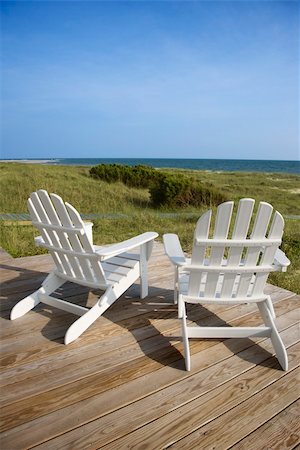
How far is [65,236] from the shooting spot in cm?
197

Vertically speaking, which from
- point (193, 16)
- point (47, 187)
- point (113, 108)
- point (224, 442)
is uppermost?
point (113, 108)

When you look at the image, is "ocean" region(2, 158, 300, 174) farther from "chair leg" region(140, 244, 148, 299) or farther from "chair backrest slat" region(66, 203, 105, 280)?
"chair backrest slat" region(66, 203, 105, 280)

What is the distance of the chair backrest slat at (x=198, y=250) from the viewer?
158 cm

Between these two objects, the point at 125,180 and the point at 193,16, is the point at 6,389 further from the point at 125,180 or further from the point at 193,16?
the point at 125,180

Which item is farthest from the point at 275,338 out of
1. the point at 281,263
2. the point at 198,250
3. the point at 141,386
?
the point at 141,386

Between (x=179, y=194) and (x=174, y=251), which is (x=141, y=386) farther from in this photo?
(x=179, y=194)

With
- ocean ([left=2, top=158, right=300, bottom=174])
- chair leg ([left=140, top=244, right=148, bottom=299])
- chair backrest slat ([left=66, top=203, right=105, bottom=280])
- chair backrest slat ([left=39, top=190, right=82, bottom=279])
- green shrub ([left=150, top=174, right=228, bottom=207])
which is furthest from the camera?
ocean ([left=2, top=158, right=300, bottom=174])

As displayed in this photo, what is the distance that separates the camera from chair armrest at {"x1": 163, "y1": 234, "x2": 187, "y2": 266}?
1694mm

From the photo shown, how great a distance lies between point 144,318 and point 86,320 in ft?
1.51

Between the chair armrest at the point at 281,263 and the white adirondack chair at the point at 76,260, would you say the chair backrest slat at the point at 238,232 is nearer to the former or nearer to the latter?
the chair armrest at the point at 281,263

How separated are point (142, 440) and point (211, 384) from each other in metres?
0.47

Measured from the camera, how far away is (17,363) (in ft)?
5.27

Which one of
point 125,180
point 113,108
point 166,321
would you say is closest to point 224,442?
point 166,321

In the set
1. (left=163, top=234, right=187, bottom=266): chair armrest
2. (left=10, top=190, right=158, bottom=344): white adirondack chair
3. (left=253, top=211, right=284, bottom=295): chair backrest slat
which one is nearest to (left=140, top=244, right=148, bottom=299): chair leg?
(left=10, top=190, right=158, bottom=344): white adirondack chair
